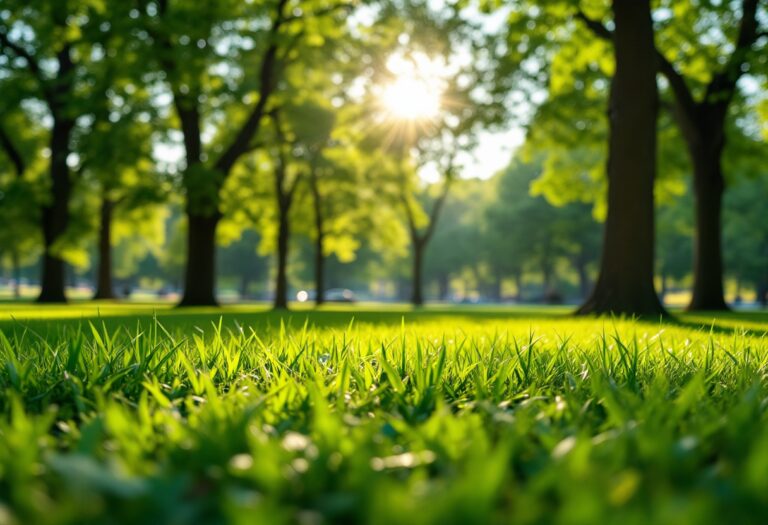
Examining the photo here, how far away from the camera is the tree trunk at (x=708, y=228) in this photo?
1669 cm

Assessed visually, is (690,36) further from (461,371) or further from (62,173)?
(62,173)

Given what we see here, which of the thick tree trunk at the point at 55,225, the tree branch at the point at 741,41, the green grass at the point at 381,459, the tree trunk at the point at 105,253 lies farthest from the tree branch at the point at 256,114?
the green grass at the point at 381,459

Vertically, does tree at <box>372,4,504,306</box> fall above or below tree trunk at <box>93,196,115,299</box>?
above

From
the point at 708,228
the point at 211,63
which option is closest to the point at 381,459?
the point at 211,63

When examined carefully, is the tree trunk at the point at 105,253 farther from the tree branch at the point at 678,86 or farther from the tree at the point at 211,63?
the tree branch at the point at 678,86

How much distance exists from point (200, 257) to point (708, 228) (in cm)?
1461

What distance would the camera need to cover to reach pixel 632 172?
38.0ft

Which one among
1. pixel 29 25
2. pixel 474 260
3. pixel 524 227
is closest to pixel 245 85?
pixel 29 25

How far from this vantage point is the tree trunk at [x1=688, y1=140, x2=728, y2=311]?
1669 cm

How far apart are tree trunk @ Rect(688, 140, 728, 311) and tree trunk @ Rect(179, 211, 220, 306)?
1378 cm

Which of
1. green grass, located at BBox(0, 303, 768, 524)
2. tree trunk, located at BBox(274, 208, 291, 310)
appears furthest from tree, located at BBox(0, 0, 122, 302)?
green grass, located at BBox(0, 303, 768, 524)

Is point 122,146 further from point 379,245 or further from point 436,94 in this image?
point 379,245

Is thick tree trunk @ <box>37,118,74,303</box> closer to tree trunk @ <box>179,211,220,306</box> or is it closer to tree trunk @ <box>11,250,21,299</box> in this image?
A: tree trunk @ <box>179,211,220,306</box>

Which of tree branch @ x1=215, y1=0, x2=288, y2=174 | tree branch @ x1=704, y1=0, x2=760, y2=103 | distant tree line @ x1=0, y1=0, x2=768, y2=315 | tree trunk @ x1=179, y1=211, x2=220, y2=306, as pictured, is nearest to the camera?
distant tree line @ x1=0, y1=0, x2=768, y2=315
